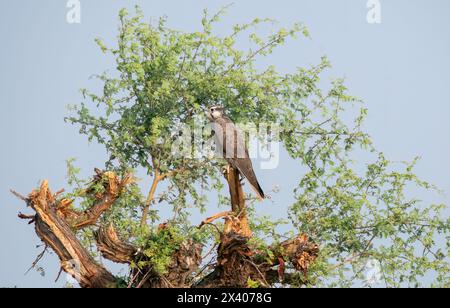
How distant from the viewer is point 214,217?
13406 millimetres

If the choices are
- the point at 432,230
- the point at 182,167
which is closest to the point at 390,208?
the point at 432,230

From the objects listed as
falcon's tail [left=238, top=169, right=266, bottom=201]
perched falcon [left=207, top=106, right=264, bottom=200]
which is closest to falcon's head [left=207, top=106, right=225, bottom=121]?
perched falcon [left=207, top=106, right=264, bottom=200]

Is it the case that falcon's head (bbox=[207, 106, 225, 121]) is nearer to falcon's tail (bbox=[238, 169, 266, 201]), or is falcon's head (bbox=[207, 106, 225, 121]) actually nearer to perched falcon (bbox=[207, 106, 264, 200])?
perched falcon (bbox=[207, 106, 264, 200])

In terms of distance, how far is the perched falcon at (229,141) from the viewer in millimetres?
15711

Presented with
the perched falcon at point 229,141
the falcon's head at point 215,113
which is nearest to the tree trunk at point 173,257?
the perched falcon at point 229,141

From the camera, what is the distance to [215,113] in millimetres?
16500

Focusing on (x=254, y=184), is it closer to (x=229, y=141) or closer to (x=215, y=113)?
(x=229, y=141)

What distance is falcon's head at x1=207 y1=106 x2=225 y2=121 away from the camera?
54.1 ft

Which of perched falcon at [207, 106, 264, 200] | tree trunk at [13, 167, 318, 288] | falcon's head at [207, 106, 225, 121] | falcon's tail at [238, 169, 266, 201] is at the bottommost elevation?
tree trunk at [13, 167, 318, 288]

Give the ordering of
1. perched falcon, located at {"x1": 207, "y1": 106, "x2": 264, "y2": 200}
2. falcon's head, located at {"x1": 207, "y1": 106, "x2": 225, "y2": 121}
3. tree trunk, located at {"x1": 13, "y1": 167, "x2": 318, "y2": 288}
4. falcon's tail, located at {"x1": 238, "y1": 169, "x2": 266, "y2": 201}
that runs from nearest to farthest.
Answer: tree trunk, located at {"x1": 13, "y1": 167, "x2": 318, "y2": 288}, falcon's tail, located at {"x1": 238, "y1": 169, "x2": 266, "y2": 201}, perched falcon, located at {"x1": 207, "y1": 106, "x2": 264, "y2": 200}, falcon's head, located at {"x1": 207, "y1": 106, "x2": 225, "y2": 121}

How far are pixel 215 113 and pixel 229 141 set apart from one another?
52cm

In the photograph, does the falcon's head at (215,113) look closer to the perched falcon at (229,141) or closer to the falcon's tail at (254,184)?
the perched falcon at (229,141)

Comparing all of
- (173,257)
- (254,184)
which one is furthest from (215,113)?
(173,257)
